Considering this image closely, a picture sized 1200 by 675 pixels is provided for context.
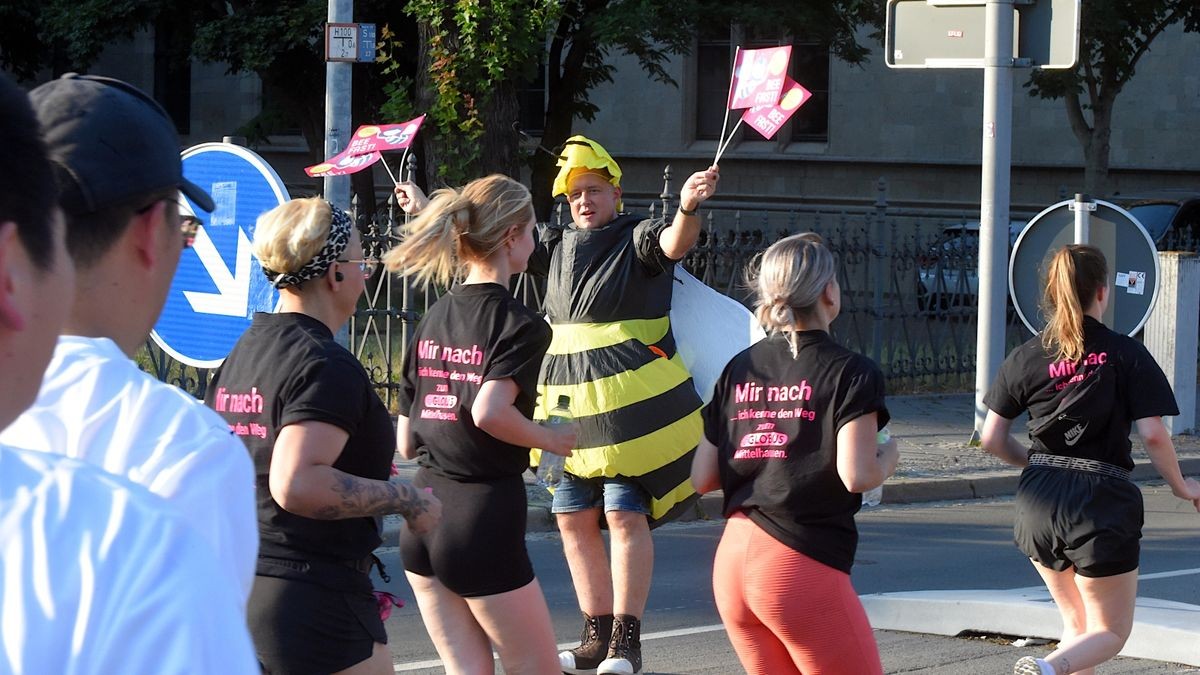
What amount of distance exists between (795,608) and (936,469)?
24.6ft

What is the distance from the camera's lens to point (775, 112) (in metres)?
6.27

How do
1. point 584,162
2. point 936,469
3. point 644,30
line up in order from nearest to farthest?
point 584,162 → point 936,469 → point 644,30

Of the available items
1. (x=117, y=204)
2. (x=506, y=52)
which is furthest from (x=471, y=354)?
(x=506, y=52)

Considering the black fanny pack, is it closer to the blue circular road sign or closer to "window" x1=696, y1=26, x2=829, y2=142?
the blue circular road sign

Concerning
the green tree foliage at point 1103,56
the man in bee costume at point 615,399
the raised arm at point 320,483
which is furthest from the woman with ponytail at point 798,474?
the green tree foliage at point 1103,56

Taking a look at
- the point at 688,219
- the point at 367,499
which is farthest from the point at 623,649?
the point at 367,499

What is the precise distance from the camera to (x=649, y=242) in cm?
562

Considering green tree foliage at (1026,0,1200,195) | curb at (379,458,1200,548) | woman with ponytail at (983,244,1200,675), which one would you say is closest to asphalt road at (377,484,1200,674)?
curb at (379,458,1200,548)

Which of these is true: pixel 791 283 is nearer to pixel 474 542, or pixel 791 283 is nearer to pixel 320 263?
pixel 474 542

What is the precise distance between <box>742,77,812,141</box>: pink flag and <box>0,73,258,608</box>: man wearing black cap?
4.47 m

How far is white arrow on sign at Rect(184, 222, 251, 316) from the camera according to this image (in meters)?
4.09

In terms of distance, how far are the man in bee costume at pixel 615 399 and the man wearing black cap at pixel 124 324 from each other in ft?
12.3

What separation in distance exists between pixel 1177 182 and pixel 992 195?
21.4 meters

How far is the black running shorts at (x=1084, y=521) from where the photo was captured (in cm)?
484
